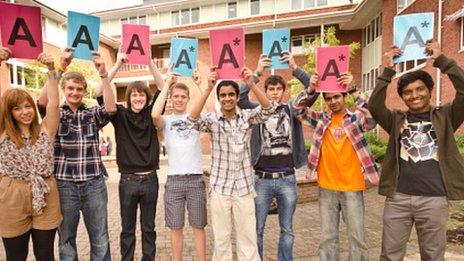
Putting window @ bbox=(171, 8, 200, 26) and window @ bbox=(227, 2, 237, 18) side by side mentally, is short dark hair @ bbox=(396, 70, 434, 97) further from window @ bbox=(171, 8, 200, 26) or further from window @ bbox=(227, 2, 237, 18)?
window @ bbox=(171, 8, 200, 26)

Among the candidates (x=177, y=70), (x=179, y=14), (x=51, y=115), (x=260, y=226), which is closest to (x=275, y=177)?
(x=260, y=226)

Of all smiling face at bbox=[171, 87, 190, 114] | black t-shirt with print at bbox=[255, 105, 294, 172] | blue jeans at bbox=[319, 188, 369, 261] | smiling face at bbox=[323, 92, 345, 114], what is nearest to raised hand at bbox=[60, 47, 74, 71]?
smiling face at bbox=[171, 87, 190, 114]

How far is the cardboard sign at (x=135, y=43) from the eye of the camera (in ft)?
12.1

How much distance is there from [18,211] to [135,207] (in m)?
1.14

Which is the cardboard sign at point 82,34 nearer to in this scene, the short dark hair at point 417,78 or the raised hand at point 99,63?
the raised hand at point 99,63

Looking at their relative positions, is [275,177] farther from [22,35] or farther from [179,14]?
[179,14]

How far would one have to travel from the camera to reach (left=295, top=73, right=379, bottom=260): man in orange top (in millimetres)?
3482

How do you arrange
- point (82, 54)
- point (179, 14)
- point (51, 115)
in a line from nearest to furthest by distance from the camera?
1. point (51, 115)
2. point (82, 54)
3. point (179, 14)

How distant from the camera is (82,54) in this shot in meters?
3.44

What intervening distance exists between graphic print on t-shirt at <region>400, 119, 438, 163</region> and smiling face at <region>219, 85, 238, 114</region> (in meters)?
1.57

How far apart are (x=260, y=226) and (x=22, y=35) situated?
2966mm

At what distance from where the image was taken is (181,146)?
381 cm

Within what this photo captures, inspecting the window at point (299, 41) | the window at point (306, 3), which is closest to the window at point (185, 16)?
the window at point (306, 3)

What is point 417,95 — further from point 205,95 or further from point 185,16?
point 185,16
